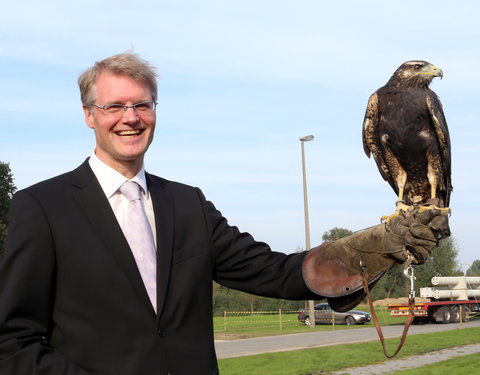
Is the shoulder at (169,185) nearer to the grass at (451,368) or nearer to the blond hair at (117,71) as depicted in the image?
the blond hair at (117,71)

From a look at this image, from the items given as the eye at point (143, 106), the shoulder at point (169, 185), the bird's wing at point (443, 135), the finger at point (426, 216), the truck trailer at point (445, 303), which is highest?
the bird's wing at point (443, 135)

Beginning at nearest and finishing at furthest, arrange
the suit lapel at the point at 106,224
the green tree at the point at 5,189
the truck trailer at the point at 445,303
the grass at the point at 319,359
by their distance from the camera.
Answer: the suit lapel at the point at 106,224 → the grass at the point at 319,359 → the truck trailer at the point at 445,303 → the green tree at the point at 5,189

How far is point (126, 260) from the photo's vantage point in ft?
9.00

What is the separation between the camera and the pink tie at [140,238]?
282 cm

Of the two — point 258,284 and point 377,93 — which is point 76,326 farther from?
point 377,93

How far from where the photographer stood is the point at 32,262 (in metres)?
2.59

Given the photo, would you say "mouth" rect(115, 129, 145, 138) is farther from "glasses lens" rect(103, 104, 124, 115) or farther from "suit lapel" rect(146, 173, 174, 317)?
"suit lapel" rect(146, 173, 174, 317)

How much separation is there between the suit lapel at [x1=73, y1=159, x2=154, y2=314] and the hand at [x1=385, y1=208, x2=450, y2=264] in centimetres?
122

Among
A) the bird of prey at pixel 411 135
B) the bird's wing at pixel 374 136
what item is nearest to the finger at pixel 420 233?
the bird of prey at pixel 411 135

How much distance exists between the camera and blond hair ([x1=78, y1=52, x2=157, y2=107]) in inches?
112

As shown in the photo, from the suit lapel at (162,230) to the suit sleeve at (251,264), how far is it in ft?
0.81

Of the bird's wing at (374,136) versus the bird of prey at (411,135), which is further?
the bird's wing at (374,136)

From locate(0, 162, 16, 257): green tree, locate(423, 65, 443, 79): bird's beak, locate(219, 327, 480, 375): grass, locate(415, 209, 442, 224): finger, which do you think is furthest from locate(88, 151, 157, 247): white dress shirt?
locate(0, 162, 16, 257): green tree

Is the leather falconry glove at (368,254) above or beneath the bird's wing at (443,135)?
beneath
